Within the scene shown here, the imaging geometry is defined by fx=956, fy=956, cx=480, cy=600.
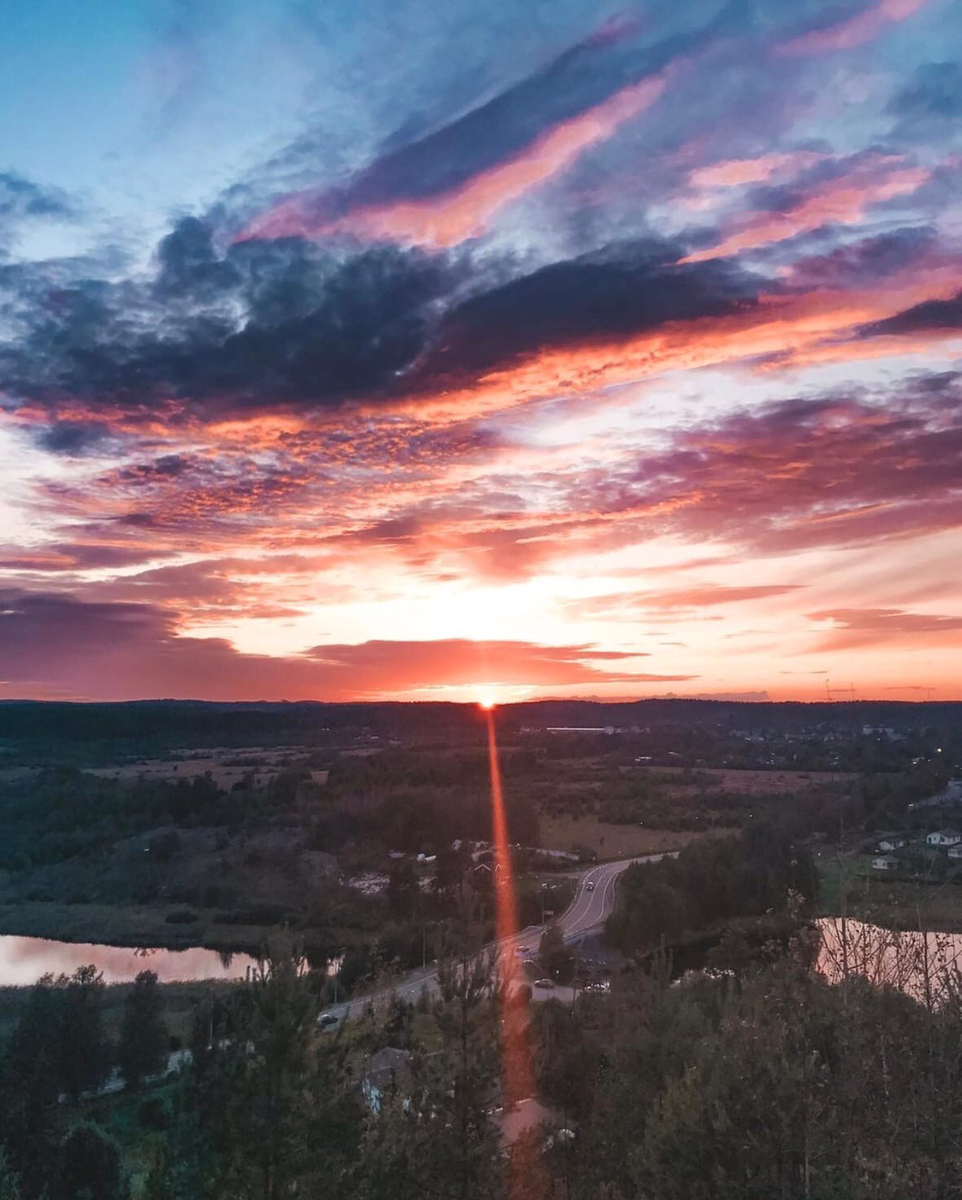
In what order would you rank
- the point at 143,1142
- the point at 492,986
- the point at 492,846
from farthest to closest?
the point at 492,846, the point at 143,1142, the point at 492,986

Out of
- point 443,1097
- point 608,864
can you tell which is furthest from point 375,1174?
point 608,864

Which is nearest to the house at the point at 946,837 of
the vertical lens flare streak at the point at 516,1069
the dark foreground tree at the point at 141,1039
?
the vertical lens flare streak at the point at 516,1069

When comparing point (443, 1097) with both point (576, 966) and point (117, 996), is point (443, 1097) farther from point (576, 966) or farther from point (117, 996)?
point (117, 996)

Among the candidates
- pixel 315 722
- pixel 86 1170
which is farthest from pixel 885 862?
pixel 315 722

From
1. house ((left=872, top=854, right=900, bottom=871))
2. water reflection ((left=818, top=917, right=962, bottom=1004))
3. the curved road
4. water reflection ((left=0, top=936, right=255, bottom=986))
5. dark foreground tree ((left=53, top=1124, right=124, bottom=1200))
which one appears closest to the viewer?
water reflection ((left=818, top=917, right=962, bottom=1004))

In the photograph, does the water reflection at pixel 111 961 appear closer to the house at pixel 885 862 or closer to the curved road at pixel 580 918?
the curved road at pixel 580 918

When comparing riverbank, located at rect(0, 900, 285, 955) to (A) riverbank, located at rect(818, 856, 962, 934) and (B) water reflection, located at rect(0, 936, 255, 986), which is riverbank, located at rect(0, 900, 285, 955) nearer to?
(B) water reflection, located at rect(0, 936, 255, 986)

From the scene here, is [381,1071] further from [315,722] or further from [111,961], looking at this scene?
[315,722]

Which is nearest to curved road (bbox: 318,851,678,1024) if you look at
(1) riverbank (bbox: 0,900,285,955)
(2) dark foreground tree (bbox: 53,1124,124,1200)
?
(2) dark foreground tree (bbox: 53,1124,124,1200)
